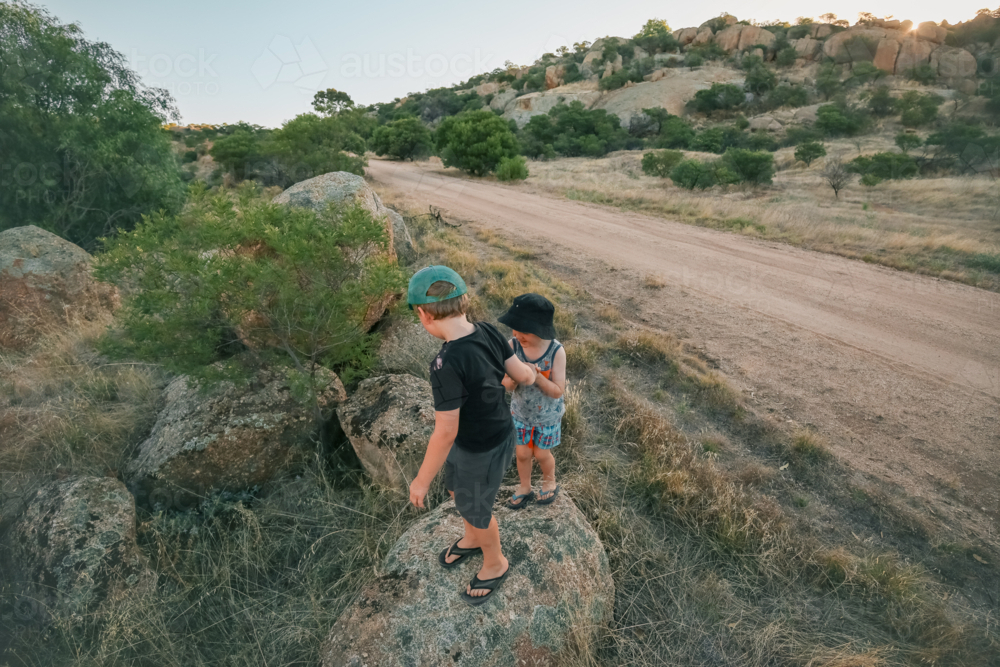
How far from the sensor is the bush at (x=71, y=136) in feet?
27.8

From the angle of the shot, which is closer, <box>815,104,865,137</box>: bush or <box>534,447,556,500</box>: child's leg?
<box>534,447,556,500</box>: child's leg

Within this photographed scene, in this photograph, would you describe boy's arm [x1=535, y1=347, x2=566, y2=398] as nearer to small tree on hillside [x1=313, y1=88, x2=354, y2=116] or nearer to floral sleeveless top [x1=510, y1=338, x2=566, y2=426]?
floral sleeveless top [x1=510, y1=338, x2=566, y2=426]

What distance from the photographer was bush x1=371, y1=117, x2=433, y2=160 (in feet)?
119

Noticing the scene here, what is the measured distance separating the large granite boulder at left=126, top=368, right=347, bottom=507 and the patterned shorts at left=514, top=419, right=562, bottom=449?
1909mm

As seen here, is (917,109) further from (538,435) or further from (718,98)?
(538,435)

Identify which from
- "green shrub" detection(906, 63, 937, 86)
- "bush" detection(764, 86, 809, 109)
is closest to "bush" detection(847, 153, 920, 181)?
"bush" detection(764, 86, 809, 109)

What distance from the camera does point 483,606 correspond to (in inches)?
101

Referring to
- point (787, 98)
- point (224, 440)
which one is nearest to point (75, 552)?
point (224, 440)

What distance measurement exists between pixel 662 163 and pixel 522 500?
2322cm

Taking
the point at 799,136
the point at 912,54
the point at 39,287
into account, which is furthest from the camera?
the point at 912,54

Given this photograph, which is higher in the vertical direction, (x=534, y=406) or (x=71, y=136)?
(x=71, y=136)

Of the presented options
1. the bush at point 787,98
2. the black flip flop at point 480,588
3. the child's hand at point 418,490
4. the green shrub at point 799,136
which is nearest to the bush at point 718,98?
the bush at point 787,98

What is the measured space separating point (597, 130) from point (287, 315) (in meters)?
39.4

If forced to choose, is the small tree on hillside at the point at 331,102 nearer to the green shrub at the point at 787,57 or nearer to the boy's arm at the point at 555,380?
the boy's arm at the point at 555,380
